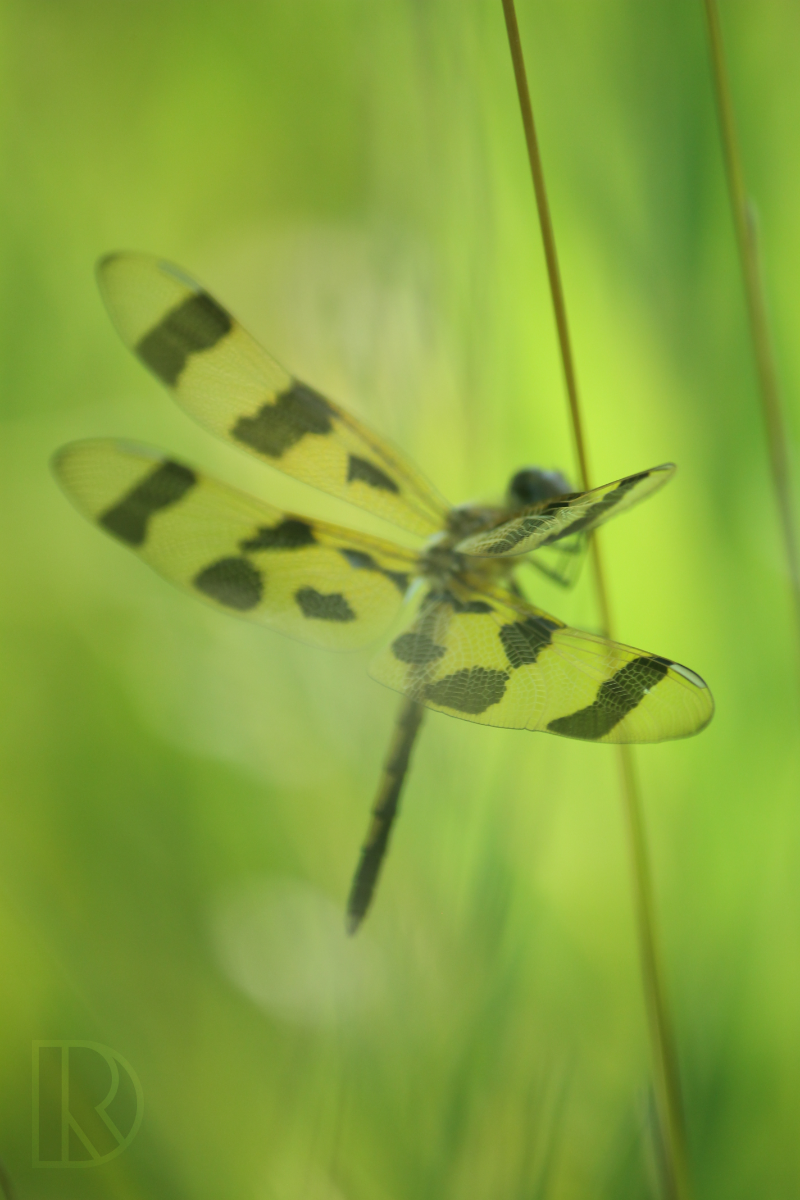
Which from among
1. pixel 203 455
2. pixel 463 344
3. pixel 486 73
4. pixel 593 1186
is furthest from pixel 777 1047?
pixel 486 73

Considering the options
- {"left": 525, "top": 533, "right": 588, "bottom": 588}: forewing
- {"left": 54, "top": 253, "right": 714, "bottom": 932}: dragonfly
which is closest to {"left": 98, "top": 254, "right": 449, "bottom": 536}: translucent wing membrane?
{"left": 54, "top": 253, "right": 714, "bottom": 932}: dragonfly

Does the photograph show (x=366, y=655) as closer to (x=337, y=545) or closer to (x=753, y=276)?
(x=337, y=545)

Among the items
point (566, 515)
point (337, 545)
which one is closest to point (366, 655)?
point (337, 545)

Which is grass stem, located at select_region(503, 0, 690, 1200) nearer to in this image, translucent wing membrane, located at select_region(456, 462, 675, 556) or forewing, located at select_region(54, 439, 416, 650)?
translucent wing membrane, located at select_region(456, 462, 675, 556)

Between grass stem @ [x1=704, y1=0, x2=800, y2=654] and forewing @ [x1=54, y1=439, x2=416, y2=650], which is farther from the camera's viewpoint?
forewing @ [x1=54, y1=439, x2=416, y2=650]

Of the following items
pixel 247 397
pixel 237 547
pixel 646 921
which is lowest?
pixel 646 921

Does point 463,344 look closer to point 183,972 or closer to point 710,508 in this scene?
point 710,508
